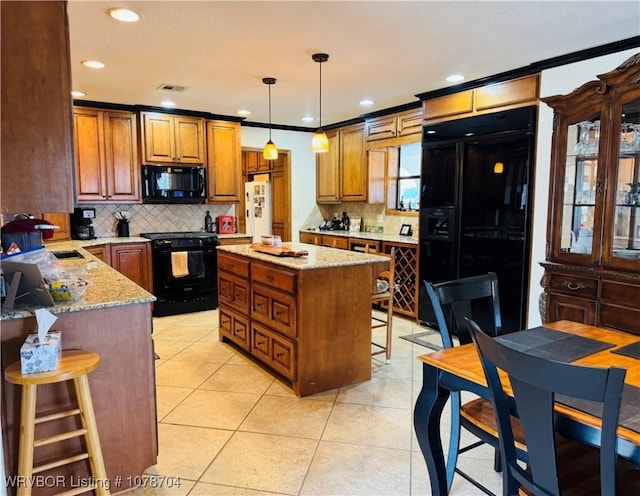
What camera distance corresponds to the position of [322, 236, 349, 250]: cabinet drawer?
5.51 m

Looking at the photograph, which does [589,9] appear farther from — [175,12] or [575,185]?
[175,12]

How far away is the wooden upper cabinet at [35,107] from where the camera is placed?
150 cm

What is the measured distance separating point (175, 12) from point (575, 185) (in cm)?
281

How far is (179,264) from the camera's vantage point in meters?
5.01

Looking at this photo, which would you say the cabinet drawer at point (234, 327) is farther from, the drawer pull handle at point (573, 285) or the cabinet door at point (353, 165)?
the cabinet door at point (353, 165)

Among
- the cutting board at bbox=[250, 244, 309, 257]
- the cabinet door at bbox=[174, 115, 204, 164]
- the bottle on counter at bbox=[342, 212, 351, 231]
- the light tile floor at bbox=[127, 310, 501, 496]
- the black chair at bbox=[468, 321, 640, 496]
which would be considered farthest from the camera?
the bottle on counter at bbox=[342, 212, 351, 231]

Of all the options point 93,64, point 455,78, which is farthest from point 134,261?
point 455,78

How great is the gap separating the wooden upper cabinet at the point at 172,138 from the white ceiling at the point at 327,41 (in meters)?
0.75

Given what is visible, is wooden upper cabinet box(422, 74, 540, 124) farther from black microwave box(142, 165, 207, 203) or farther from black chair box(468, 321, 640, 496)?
black chair box(468, 321, 640, 496)

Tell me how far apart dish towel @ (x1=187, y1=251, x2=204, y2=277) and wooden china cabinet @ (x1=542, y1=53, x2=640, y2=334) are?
12.0 ft

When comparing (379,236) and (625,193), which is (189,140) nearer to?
(379,236)

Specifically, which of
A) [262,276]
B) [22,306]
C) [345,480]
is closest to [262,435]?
[345,480]

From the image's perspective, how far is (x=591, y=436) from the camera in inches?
46.9

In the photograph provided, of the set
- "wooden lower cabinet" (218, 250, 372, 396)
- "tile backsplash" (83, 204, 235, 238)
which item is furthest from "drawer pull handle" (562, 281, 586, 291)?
"tile backsplash" (83, 204, 235, 238)
